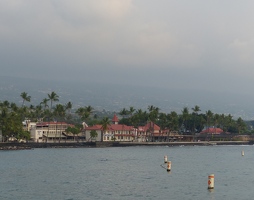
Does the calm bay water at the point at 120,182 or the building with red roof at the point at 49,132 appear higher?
the building with red roof at the point at 49,132

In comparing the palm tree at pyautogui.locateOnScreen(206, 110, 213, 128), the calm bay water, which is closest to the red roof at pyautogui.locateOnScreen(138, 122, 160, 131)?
the palm tree at pyautogui.locateOnScreen(206, 110, 213, 128)

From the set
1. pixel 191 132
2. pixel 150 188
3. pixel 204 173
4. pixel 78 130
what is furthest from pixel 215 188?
pixel 191 132

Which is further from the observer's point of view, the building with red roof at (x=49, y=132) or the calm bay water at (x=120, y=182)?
Answer: the building with red roof at (x=49, y=132)

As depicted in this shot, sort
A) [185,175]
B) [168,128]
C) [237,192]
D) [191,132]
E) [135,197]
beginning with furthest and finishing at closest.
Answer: [191,132] < [168,128] < [185,175] < [237,192] < [135,197]

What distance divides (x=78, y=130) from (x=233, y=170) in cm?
9150

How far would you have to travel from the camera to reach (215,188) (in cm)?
4984

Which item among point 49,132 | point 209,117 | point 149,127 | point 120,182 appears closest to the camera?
point 120,182

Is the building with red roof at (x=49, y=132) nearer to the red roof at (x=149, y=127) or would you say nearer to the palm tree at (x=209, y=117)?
the red roof at (x=149, y=127)

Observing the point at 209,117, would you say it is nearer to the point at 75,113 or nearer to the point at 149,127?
the point at 149,127

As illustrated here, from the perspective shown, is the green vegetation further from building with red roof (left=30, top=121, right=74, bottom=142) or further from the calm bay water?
the calm bay water

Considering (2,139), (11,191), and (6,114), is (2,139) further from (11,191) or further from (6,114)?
(11,191)

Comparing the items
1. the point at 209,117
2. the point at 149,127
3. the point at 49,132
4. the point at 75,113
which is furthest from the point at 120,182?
the point at 209,117

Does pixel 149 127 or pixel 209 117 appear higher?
pixel 209 117

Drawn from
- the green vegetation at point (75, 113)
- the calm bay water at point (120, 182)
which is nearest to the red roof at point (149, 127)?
the green vegetation at point (75, 113)
